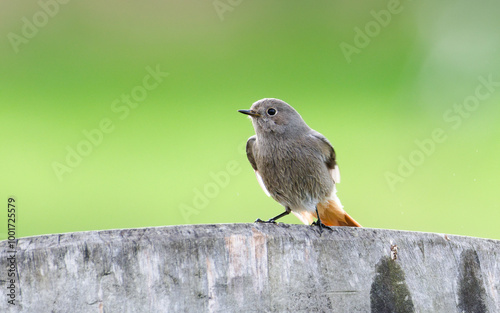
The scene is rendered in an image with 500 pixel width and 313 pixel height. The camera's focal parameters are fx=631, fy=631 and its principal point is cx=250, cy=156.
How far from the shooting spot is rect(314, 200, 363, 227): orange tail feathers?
4.92 metres

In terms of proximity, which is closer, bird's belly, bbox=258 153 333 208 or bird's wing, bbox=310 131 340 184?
bird's belly, bbox=258 153 333 208

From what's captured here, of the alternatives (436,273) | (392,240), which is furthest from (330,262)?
(436,273)

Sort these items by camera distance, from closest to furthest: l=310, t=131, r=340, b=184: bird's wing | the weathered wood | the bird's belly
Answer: the weathered wood → the bird's belly → l=310, t=131, r=340, b=184: bird's wing

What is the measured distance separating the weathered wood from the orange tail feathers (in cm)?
202

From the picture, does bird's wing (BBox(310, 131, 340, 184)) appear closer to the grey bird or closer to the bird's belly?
the grey bird

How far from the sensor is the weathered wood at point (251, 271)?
233 cm

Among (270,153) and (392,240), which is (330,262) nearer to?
(392,240)

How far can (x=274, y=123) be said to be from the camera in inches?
190

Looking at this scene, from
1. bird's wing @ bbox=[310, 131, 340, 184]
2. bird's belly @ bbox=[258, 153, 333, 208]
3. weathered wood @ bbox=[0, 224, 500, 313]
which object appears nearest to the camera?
weathered wood @ bbox=[0, 224, 500, 313]

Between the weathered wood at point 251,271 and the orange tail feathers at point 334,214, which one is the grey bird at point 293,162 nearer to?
the orange tail feathers at point 334,214

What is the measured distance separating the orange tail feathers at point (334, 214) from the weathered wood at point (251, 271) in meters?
2.02

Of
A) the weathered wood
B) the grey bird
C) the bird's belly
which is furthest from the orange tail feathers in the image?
the weathered wood

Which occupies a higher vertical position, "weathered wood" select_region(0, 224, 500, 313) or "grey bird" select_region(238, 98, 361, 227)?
"grey bird" select_region(238, 98, 361, 227)

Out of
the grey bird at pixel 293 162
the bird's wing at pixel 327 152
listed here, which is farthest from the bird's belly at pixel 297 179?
the bird's wing at pixel 327 152
